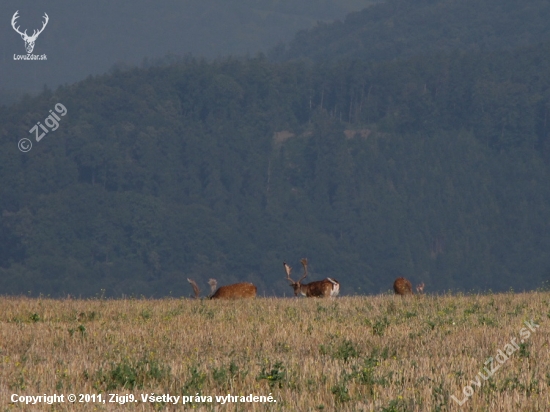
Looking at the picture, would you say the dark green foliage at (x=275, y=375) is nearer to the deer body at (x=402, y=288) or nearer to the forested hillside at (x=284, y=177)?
the deer body at (x=402, y=288)

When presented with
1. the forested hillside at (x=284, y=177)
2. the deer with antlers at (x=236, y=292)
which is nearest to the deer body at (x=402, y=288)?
the deer with antlers at (x=236, y=292)

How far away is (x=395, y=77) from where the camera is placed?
161375mm

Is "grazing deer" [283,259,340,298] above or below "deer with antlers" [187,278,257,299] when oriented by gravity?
above

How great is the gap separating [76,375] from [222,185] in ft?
448

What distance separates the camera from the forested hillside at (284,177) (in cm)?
12425

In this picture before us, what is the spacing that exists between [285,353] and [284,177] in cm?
13689

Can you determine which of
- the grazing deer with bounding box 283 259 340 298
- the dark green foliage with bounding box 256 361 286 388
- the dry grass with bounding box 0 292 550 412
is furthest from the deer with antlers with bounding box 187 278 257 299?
the dark green foliage with bounding box 256 361 286 388

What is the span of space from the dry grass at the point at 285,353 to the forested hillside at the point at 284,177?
95.1 meters

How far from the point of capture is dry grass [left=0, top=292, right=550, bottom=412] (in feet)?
A: 28.1

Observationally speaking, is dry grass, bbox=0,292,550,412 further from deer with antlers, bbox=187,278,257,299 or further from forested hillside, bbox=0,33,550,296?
forested hillside, bbox=0,33,550,296

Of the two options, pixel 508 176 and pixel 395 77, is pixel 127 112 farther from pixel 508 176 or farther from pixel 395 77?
pixel 508 176

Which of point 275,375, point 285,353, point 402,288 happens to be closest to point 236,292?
point 402,288

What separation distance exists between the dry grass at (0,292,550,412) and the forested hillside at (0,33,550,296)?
95146mm

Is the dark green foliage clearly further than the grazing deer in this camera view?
No
